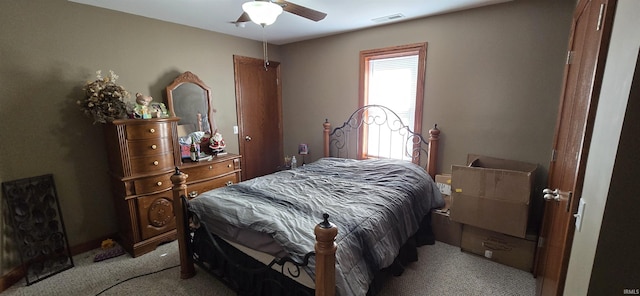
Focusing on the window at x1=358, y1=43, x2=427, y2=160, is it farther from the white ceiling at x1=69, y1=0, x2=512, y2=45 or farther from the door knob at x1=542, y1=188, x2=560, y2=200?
the door knob at x1=542, y1=188, x2=560, y2=200

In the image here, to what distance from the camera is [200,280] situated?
2213 millimetres

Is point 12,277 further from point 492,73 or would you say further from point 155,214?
point 492,73

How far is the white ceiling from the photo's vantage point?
2.47m

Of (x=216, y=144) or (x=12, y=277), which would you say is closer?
(x=12, y=277)

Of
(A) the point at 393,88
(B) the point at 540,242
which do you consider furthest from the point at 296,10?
(B) the point at 540,242

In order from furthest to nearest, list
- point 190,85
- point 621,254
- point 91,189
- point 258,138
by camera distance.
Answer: point 258,138, point 190,85, point 91,189, point 621,254

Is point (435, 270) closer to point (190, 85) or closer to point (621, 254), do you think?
point (621, 254)

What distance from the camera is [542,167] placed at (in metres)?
2.50

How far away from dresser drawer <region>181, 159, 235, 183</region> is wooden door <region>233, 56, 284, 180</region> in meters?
Result: 0.68

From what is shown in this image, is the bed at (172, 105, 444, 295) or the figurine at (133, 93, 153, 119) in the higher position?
the figurine at (133, 93, 153, 119)

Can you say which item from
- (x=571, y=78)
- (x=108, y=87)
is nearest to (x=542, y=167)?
(x=571, y=78)

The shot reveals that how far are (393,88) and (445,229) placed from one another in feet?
5.94

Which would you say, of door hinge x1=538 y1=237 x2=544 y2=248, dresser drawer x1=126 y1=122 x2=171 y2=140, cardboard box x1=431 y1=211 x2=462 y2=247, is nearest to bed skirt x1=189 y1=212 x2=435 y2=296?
cardboard box x1=431 y1=211 x2=462 y2=247

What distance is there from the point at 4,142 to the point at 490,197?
13.8 feet
